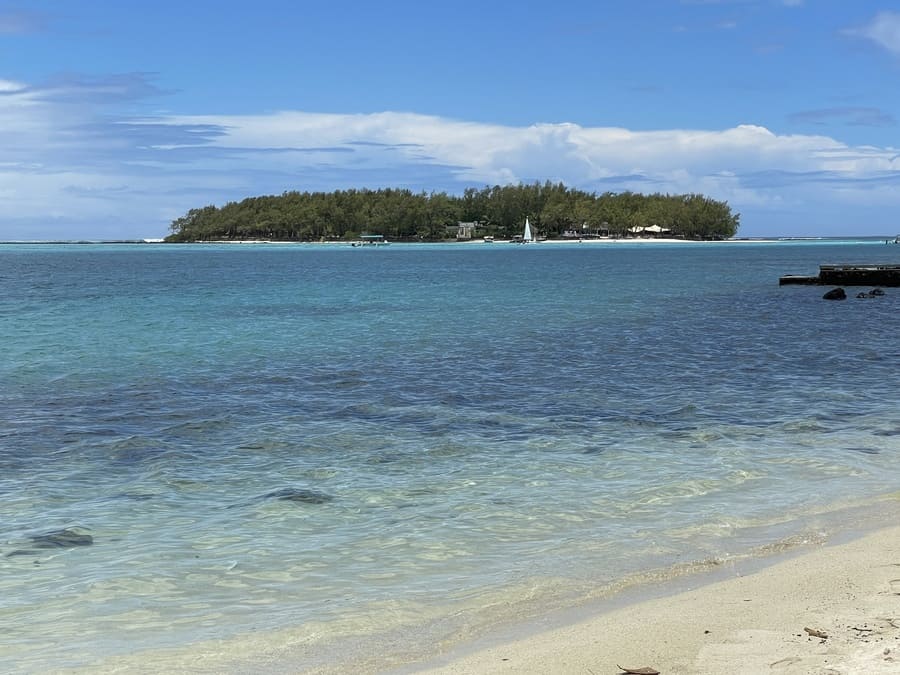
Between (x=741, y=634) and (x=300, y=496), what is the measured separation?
6.08 m

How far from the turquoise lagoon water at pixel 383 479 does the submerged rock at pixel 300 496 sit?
6 cm

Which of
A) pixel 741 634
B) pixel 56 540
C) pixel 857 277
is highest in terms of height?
pixel 857 277

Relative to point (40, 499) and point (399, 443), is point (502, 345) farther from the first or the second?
point (40, 499)

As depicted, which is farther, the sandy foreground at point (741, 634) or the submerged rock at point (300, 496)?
the submerged rock at point (300, 496)

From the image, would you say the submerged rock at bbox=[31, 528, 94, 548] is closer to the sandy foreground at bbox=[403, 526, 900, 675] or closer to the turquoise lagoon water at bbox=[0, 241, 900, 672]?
the turquoise lagoon water at bbox=[0, 241, 900, 672]

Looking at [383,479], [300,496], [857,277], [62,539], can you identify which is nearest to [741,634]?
[300,496]

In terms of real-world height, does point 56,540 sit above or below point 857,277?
below

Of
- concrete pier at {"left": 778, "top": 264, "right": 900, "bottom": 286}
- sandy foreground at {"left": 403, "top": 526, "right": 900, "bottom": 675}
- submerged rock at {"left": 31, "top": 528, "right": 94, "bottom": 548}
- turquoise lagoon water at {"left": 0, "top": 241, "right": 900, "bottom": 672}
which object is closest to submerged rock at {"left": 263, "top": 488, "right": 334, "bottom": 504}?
turquoise lagoon water at {"left": 0, "top": 241, "right": 900, "bottom": 672}

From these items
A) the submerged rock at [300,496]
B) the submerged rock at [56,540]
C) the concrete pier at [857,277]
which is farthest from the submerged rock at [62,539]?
the concrete pier at [857,277]

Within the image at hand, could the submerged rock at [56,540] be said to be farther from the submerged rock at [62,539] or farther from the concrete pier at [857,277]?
the concrete pier at [857,277]

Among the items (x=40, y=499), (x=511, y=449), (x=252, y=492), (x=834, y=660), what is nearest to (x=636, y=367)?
(x=511, y=449)

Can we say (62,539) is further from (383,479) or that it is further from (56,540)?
(383,479)

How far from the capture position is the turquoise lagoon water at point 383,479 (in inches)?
292

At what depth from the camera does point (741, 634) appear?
6266 millimetres
